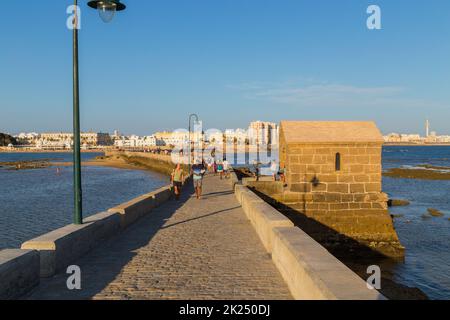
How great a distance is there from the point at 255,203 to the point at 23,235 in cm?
1274

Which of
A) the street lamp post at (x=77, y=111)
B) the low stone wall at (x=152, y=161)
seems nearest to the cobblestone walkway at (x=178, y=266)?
the street lamp post at (x=77, y=111)

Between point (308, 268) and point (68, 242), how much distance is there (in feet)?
14.3

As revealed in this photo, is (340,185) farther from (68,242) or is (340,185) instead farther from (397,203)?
(397,203)

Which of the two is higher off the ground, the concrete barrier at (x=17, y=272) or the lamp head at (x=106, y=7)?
the lamp head at (x=106, y=7)

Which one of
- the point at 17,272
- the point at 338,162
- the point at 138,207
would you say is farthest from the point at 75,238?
the point at 338,162

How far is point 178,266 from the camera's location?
769 cm

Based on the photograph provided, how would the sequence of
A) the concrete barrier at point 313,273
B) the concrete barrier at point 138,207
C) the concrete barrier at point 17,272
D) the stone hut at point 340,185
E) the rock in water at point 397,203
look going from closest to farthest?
the concrete barrier at point 313,273, the concrete barrier at point 17,272, the concrete barrier at point 138,207, the stone hut at point 340,185, the rock in water at point 397,203

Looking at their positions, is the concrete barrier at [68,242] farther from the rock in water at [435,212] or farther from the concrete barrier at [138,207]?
the rock in water at [435,212]

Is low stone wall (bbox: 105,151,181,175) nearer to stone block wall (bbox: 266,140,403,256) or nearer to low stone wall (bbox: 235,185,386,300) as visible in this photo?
stone block wall (bbox: 266,140,403,256)

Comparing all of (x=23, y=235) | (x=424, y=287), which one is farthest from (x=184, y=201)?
(x=424, y=287)

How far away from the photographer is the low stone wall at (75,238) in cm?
686
